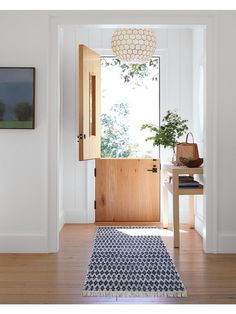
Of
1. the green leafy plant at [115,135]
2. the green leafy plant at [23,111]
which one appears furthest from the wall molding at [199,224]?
the green leafy plant at [23,111]

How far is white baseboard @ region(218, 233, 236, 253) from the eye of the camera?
3.66 m

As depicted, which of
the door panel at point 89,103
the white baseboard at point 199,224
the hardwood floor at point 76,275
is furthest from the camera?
the white baseboard at point 199,224

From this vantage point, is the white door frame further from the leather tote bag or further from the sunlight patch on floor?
the sunlight patch on floor

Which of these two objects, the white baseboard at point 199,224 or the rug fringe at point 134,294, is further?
the white baseboard at point 199,224

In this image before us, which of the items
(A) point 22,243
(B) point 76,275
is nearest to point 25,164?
(A) point 22,243

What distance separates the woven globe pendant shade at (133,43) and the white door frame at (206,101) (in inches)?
14.1

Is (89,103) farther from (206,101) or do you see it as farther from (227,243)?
(227,243)

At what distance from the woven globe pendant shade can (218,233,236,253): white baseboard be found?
6.54 feet

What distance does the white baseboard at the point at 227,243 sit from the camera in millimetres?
3656

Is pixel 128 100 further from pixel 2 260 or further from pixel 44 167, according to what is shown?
pixel 2 260

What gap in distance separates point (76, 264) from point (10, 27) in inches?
87.4

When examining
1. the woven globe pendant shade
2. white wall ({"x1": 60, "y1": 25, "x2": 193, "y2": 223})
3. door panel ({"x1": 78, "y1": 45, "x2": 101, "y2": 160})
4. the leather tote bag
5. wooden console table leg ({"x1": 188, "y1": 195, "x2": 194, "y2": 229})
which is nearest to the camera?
the woven globe pendant shade

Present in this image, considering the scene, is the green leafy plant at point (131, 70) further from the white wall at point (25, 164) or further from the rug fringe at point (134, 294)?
the rug fringe at point (134, 294)

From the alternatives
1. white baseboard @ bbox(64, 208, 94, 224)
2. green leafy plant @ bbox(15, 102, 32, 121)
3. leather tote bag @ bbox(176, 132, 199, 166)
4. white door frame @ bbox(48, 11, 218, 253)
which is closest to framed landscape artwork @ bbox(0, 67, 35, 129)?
green leafy plant @ bbox(15, 102, 32, 121)
